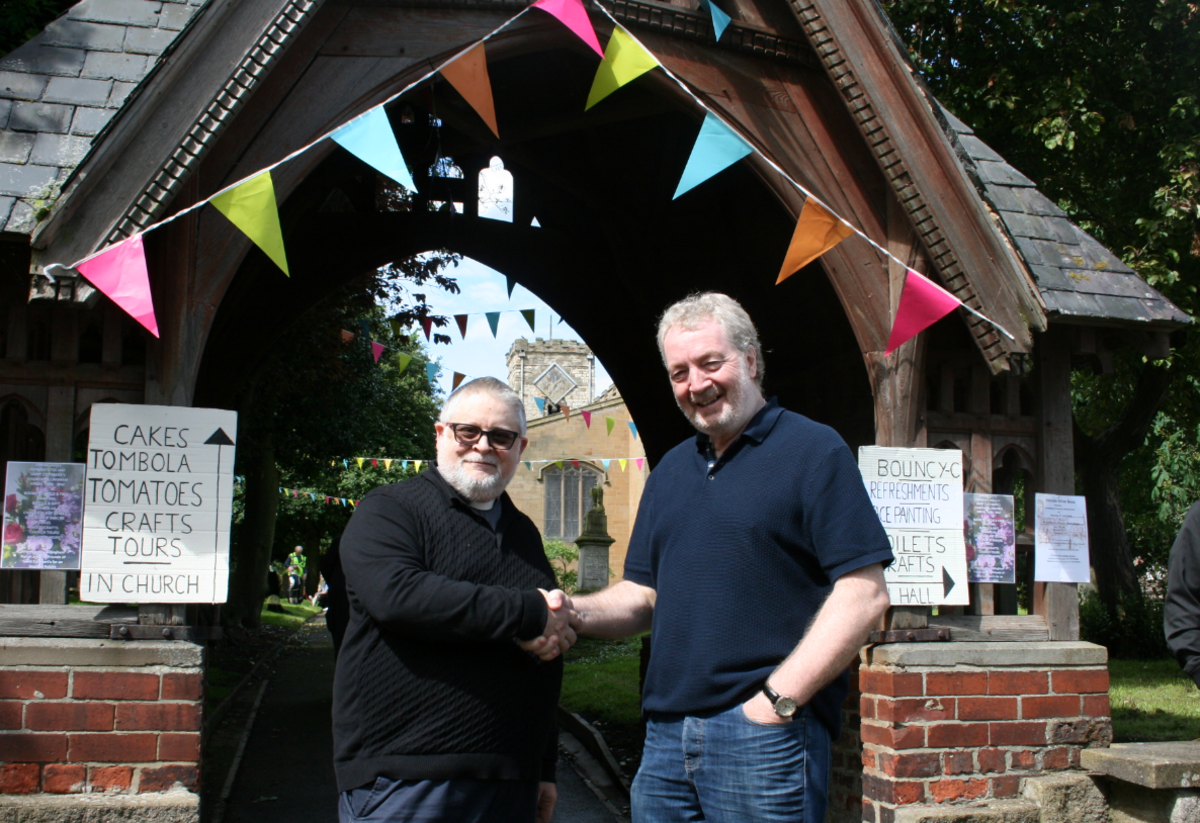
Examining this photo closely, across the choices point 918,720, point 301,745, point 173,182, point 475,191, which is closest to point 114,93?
point 173,182

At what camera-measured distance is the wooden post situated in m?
5.25

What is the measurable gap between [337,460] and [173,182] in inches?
579

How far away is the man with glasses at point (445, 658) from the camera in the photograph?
2.53m

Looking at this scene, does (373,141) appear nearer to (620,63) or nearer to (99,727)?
(620,63)

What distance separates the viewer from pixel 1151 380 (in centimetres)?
1241

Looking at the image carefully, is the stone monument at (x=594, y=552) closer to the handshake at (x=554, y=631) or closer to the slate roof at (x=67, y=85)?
the slate roof at (x=67, y=85)

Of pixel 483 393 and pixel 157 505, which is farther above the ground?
pixel 483 393

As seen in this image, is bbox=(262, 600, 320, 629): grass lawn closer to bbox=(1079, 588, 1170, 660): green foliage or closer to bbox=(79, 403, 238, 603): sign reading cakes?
bbox=(1079, 588, 1170, 660): green foliage

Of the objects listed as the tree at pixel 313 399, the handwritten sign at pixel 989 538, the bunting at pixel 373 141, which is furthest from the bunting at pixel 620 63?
the tree at pixel 313 399

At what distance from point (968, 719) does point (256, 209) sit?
12.7ft

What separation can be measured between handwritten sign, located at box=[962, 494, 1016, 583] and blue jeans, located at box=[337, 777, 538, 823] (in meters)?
3.15

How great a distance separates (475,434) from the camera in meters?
2.87

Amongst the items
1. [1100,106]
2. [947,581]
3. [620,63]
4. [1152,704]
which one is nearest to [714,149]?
[620,63]

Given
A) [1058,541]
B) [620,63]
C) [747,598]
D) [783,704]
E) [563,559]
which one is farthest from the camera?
[563,559]
